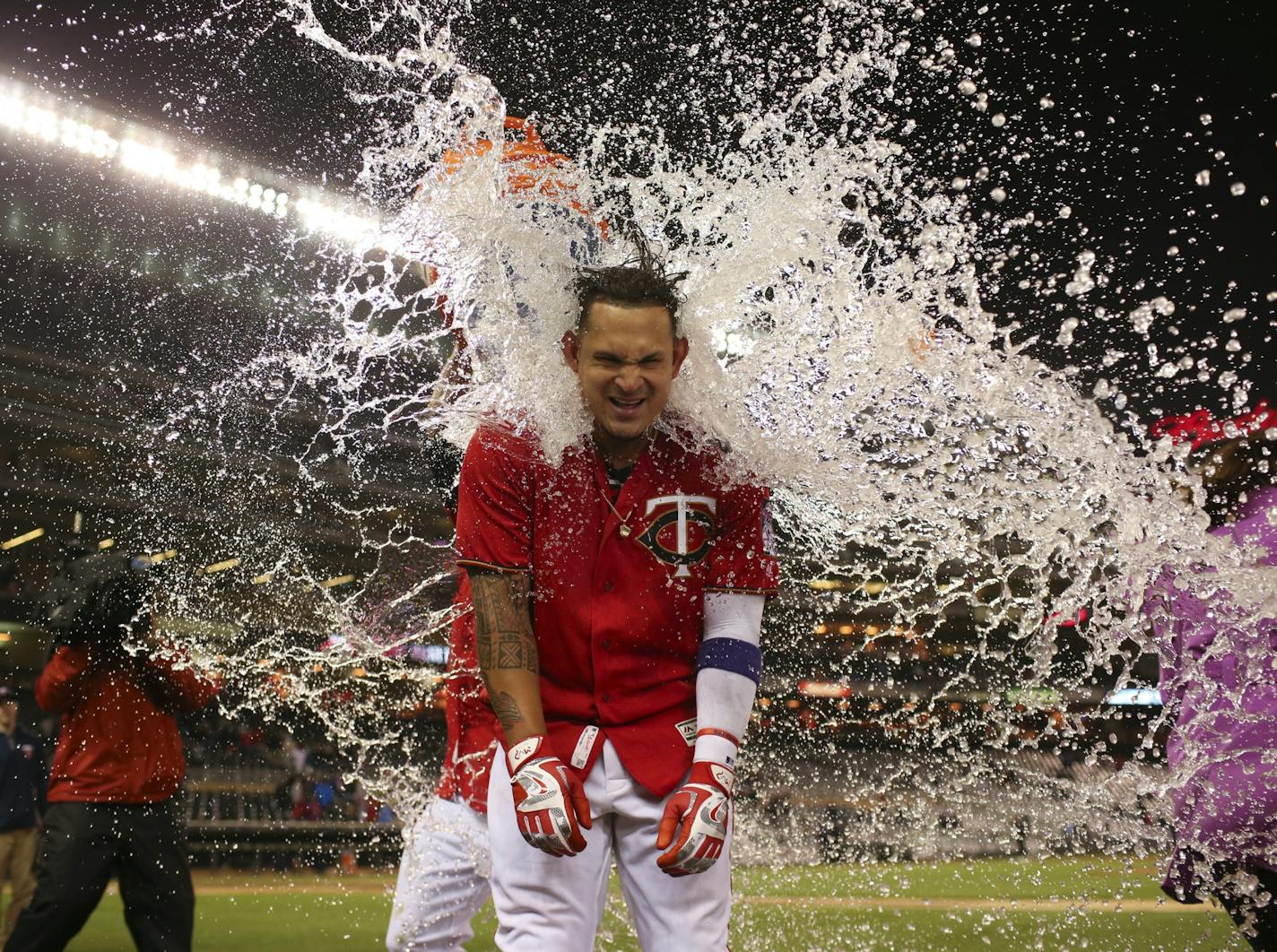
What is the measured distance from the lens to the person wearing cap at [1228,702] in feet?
10.5

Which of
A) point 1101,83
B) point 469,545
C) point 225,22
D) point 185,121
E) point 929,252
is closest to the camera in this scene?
point 469,545

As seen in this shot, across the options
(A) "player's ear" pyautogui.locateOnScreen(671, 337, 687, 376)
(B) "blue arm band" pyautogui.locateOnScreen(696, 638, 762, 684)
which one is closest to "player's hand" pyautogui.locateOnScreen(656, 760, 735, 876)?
(B) "blue arm band" pyautogui.locateOnScreen(696, 638, 762, 684)

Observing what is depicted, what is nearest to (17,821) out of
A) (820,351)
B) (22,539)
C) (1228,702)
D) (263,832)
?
(820,351)

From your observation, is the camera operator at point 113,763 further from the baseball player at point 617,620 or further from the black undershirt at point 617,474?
the black undershirt at point 617,474

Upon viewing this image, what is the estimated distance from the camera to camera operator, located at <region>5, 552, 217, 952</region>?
14.2 feet

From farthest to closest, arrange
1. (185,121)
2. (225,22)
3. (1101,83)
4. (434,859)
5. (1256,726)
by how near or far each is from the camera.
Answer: (185,121), (225,22), (1101,83), (434,859), (1256,726)

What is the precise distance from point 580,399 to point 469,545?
1.51 ft

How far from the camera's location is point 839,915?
8672mm

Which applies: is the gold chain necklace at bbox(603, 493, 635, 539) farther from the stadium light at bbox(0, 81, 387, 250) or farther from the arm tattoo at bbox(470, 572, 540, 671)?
the stadium light at bbox(0, 81, 387, 250)

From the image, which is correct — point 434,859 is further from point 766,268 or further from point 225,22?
point 225,22

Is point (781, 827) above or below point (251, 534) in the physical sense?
below

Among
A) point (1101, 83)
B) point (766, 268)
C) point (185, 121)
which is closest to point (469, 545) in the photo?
point (766, 268)

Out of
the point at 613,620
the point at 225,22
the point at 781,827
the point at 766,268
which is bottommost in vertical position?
the point at 781,827

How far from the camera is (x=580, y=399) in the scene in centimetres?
272
